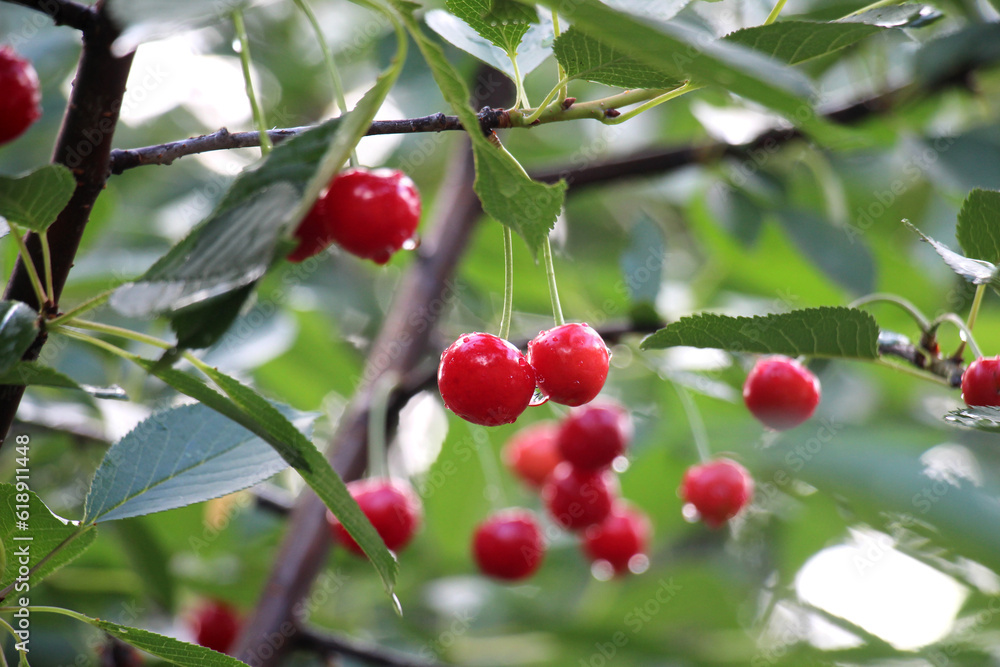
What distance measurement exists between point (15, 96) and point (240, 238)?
1.89 feet

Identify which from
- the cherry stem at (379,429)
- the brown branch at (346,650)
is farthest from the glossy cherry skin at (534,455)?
the brown branch at (346,650)

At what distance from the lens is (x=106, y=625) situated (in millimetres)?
900

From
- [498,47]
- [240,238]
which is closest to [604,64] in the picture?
[498,47]

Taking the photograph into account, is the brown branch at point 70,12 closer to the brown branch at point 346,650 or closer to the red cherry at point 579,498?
the brown branch at point 346,650

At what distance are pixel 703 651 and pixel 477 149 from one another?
206cm

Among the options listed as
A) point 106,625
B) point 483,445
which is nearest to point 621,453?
point 483,445

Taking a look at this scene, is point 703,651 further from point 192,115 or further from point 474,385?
point 192,115

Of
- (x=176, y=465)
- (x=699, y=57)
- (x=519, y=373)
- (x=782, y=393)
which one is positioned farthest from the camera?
(x=782, y=393)

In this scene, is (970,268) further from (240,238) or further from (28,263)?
(28,263)

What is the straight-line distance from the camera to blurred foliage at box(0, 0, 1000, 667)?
6.36 feet

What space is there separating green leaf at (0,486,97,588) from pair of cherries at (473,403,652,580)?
113 centimetres

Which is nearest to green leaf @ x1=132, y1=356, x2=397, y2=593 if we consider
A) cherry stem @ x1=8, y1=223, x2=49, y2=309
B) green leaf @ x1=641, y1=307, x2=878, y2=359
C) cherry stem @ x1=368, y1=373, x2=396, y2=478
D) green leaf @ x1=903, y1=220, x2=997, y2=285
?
cherry stem @ x1=8, y1=223, x2=49, y2=309

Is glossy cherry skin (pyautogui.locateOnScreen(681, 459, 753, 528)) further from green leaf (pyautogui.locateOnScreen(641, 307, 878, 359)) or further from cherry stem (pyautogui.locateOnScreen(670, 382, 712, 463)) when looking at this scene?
green leaf (pyautogui.locateOnScreen(641, 307, 878, 359))

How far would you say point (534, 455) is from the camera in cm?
234
